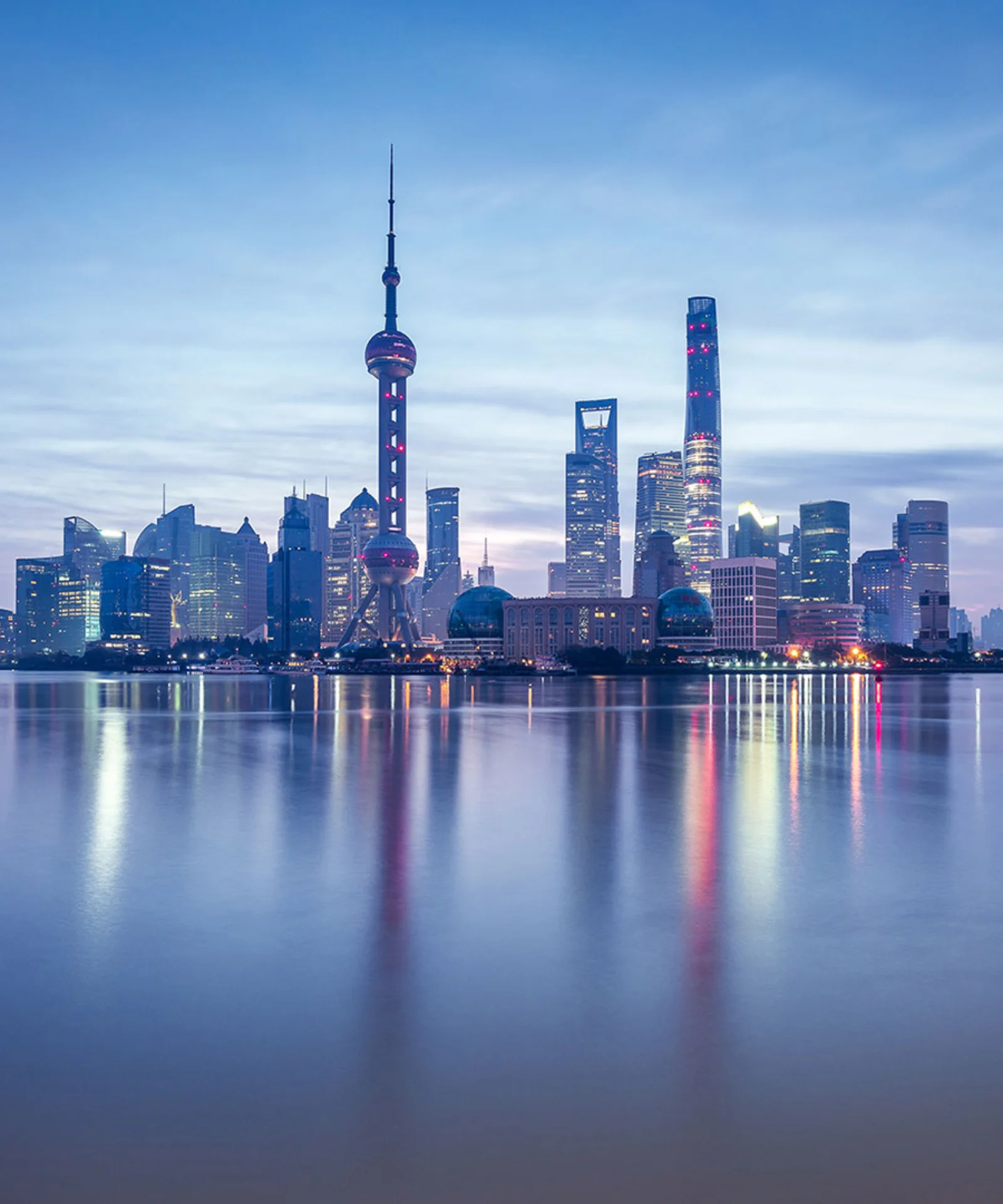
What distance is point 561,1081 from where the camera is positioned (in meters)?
11.6

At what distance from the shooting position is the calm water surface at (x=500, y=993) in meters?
10.0

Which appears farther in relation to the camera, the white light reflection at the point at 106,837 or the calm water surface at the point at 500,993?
the white light reflection at the point at 106,837

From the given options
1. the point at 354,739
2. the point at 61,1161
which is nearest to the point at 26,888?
the point at 61,1161

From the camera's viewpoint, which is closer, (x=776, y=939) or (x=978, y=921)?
(x=776, y=939)

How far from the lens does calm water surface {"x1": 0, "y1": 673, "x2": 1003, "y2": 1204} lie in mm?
10023

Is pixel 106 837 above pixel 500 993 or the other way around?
→ the other way around

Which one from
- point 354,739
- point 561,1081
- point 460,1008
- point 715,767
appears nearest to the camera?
point 561,1081

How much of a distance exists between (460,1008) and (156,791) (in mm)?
24584

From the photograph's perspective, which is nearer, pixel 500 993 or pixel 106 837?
pixel 500 993

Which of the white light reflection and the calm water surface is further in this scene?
the white light reflection

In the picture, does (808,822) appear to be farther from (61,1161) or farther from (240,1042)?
(61,1161)

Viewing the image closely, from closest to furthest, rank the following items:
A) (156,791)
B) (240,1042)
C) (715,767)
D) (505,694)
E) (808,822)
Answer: (240,1042), (808,822), (156,791), (715,767), (505,694)

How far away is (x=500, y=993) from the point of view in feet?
48.6

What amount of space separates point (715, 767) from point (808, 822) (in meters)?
13.4
